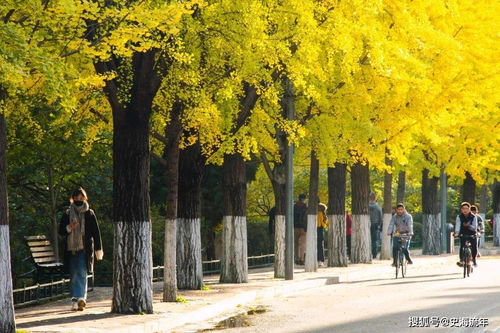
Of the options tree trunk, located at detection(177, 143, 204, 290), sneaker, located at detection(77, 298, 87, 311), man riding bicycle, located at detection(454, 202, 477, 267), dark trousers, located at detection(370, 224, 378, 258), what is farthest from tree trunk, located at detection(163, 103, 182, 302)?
dark trousers, located at detection(370, 224, 378, 258)

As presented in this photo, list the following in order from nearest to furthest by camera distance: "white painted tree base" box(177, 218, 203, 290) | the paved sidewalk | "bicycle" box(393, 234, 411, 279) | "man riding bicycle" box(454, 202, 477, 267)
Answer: the paved sidewalk → "white painted tree base" box(177, 218, 203, 290) → "bicycle" box(393, 234, 411, 279) → "man riding bicycle" box(454, 202, 477, 267)

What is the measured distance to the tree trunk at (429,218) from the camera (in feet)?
150

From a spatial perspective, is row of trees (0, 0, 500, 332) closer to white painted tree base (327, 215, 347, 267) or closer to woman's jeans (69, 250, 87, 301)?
white painted tree base (327, 215, 347, 267)

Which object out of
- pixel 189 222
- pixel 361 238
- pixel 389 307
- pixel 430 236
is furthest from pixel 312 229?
pixel 430 236

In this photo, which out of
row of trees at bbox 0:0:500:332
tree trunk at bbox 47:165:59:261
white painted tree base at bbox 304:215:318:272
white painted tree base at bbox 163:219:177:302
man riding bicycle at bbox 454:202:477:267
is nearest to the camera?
row of trees at bbox 0:0:500:332

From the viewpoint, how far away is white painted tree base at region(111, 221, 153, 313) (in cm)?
1942

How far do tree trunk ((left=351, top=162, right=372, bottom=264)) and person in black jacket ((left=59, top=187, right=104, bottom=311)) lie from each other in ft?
58.5

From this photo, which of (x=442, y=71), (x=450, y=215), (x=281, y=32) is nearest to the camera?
(x=281, y=32)

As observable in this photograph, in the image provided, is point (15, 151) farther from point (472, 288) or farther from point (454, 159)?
point (454, 159)

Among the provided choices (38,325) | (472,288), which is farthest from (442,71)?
(38,325)

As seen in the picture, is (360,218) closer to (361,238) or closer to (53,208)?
(361,238)

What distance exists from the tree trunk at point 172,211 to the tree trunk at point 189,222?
304cm

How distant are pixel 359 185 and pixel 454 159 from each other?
691 centimetres

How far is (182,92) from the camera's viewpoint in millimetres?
20703
